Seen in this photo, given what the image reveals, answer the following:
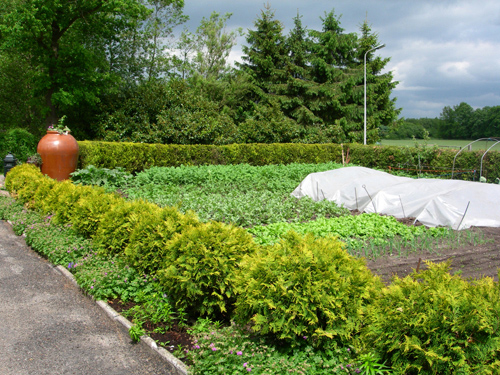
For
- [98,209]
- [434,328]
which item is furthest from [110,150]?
[434,328]

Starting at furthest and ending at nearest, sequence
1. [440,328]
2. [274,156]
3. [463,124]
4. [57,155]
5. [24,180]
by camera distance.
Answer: [463,124] → [274,156] → [57,155] → [24,180] → [440,328]

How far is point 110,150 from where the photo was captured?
12.1m

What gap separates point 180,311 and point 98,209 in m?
2.70

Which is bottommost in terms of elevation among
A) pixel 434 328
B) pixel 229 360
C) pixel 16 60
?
pixel 229 360

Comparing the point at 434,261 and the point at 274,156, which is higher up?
the point at 274,156

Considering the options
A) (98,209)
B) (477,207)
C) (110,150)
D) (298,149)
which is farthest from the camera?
(298,149)

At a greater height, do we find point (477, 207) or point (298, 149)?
point (298, 149)

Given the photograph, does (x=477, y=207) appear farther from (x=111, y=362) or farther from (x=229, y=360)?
(x=111, y=362)

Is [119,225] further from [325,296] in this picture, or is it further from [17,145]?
[17,145]

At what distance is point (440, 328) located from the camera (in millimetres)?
2271

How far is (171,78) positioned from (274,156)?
9.31 m

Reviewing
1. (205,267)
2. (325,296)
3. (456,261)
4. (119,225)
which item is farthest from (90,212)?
(456,261)

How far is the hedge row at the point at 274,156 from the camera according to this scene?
12.2m

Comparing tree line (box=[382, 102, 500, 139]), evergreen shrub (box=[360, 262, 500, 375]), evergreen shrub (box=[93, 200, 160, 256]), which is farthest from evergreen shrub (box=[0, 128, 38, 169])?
tree line (box=[382, 102, 500, 139])
